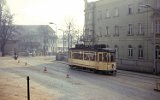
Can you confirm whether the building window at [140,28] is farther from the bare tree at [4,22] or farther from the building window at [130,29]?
the bare tree at [4,22]

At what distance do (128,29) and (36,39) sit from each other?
91.0m

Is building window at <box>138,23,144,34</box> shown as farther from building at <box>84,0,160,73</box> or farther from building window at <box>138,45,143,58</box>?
building window at <box>138,45,143,58</box>

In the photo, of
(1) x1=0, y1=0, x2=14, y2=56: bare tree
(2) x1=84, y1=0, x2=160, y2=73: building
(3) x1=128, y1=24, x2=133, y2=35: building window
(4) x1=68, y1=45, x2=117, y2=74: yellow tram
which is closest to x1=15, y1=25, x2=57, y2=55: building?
(1) x1=0, y1=0, x2=14, y2=56: bare tree

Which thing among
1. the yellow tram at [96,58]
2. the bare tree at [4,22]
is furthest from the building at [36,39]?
the yellow tram at [96,58]

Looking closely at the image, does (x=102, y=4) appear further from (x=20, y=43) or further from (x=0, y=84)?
(x=20, y=43)

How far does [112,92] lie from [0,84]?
10.4m

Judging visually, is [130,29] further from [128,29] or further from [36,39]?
[36,39]

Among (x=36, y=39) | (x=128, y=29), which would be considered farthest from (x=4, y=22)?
(x=36, y=39)

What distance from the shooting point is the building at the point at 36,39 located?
126938 millimetres

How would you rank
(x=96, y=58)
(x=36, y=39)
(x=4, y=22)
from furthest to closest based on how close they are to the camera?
(x=36, y=39) < (x=4, y=22) < (x=96, y=58)

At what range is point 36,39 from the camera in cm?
14525

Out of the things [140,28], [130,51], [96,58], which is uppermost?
[140,28]

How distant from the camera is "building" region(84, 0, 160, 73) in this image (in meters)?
49.1

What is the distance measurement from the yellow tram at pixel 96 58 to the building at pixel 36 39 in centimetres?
6910
